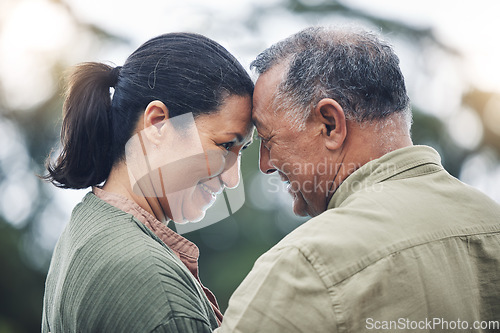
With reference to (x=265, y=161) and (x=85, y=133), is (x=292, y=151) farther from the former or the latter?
(x=85, y=133)

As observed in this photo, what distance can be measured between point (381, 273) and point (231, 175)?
991 millimetres

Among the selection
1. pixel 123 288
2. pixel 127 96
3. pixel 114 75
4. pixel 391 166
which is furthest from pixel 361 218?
pixel 114 75

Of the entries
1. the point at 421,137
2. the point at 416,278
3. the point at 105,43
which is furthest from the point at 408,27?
the point at 416,278

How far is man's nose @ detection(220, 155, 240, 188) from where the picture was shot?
232 cm

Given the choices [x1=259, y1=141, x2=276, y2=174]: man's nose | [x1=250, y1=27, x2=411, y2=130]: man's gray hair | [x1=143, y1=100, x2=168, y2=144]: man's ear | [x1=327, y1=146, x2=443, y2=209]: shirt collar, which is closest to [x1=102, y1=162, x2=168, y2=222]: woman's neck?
[x1=143, y1=100, x2=168, y2=144]: man's ear

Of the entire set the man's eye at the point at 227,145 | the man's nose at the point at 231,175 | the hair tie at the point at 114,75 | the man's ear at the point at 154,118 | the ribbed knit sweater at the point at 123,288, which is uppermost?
the hair tie at the point at 114,75

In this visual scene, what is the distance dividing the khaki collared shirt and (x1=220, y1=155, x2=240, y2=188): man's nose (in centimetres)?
74

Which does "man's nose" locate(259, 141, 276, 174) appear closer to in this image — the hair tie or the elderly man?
the elderly man

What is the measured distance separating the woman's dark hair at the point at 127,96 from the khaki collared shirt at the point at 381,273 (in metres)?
0.75

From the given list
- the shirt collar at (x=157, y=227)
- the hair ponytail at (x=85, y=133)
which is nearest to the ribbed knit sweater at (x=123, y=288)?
the shirt collar at (x=157, y=227)

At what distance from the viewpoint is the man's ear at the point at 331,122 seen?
1949 millimetres

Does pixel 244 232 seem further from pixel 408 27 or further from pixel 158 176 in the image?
pixel 158 176

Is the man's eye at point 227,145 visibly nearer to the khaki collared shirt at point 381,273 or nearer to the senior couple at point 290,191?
the senior couple at point 290,191

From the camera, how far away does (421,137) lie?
12172 millimetres
